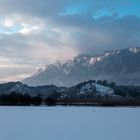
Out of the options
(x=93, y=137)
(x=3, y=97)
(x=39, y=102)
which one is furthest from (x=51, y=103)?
(x=93, y=137)

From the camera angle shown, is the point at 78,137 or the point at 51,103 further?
the point at 51,103

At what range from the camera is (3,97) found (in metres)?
161

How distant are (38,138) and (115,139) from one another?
18.8 ft

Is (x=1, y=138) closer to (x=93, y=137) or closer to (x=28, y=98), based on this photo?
(x=93, y=137)

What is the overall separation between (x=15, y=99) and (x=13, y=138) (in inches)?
5062

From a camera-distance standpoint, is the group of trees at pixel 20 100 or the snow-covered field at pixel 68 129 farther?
the group of trees at pixel 20 100

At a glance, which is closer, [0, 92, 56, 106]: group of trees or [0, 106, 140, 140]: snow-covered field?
[0, 106, 140, 140]: snow-covered field

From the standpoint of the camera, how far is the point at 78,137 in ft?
99.5

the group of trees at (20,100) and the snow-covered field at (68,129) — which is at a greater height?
the group of trees at (20,100)

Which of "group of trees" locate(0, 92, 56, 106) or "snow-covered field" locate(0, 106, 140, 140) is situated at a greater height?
"group of trees" locate(0, 92, 56, 106)

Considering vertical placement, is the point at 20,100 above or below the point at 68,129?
above

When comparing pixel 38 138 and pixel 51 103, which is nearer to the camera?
pixel 38 138

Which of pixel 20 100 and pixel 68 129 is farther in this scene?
pixel 20 100

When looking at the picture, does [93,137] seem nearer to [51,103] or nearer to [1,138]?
[1,138]
